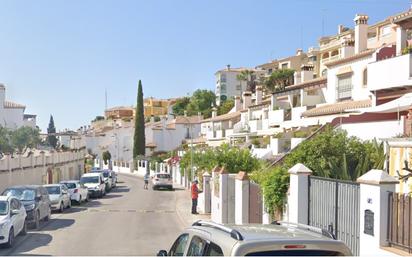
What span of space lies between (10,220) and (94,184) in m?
23.6

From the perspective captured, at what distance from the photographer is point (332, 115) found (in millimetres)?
35969

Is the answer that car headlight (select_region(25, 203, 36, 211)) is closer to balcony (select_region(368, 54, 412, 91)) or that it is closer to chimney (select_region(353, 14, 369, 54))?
balcony (select_region(368, 54, 412, 91))

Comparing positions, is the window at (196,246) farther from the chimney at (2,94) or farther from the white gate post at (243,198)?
the chimney at (2,94)

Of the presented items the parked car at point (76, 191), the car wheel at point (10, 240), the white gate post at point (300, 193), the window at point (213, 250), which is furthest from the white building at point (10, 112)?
the window at point (213, 250)

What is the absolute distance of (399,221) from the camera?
9000 millimetres

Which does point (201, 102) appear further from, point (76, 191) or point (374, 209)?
point (374, 209)

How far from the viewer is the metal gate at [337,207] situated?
425 inches

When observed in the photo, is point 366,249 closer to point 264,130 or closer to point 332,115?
point 332,115

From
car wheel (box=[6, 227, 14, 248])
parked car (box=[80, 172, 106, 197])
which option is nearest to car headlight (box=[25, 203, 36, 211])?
car wheel (box=[6, 227, 14, 248])

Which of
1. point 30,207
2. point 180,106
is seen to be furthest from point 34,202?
point 180,106

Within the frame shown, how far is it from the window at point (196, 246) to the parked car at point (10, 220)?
12172 millimetres

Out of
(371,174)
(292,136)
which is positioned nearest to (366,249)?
(371,174)

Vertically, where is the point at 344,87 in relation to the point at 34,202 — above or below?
above

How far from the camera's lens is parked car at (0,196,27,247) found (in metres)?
17.3
